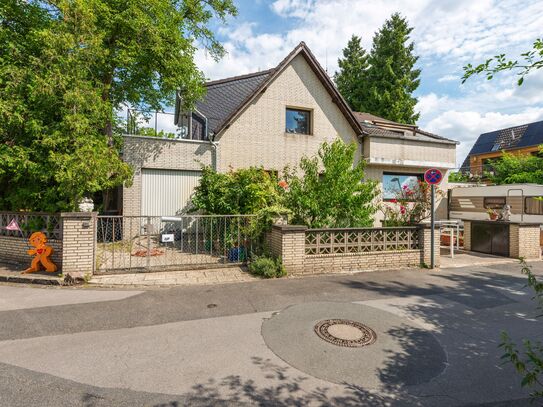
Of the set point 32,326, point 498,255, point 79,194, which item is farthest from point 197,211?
point 498,255

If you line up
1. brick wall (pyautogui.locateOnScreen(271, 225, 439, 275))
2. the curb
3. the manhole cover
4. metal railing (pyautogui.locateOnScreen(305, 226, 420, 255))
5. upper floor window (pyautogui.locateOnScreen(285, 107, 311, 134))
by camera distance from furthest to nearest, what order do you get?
upper floor window (pyautogui.locateOnScreen(285, 107, 311, 134)) < metal railing (pyautogui.locateOnScreen(305, 226, 420, 255)) < brick wall (pyautogui.locateOnScreen(271, 225, 439, 275)) < the curb < the manhole cover

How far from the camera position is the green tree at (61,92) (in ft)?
24.8

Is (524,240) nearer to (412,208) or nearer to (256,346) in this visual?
(412,208)

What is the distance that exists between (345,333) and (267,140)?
10407 mm

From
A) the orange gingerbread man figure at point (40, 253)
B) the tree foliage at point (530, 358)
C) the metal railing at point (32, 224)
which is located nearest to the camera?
the tree foliage at point (530, 358)

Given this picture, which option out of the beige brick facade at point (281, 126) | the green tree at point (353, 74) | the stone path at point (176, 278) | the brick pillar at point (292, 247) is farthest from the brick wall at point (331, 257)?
the green tree at point (353, 74)

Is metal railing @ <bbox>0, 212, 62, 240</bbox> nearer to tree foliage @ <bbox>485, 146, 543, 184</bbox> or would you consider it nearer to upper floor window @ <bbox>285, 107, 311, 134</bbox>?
upper floor window @ <bbox>285, 107, 311, 134</bbox>

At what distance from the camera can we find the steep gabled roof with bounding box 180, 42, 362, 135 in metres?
13.1

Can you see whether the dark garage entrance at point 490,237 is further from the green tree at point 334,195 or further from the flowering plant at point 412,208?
the green tree at point 334,195

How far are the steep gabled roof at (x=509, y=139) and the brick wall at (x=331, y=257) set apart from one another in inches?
1348

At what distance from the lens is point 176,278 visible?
727cm

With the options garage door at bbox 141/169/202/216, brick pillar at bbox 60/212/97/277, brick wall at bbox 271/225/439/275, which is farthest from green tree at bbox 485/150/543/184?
brick pillar at bbox 60/212/97/277

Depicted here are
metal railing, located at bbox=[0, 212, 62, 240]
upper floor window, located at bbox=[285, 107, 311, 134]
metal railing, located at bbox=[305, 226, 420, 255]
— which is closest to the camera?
metal railing, located at bbox=[0, 212, 62, 240]

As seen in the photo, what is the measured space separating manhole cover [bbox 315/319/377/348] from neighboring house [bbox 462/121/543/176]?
31465 millimetres
